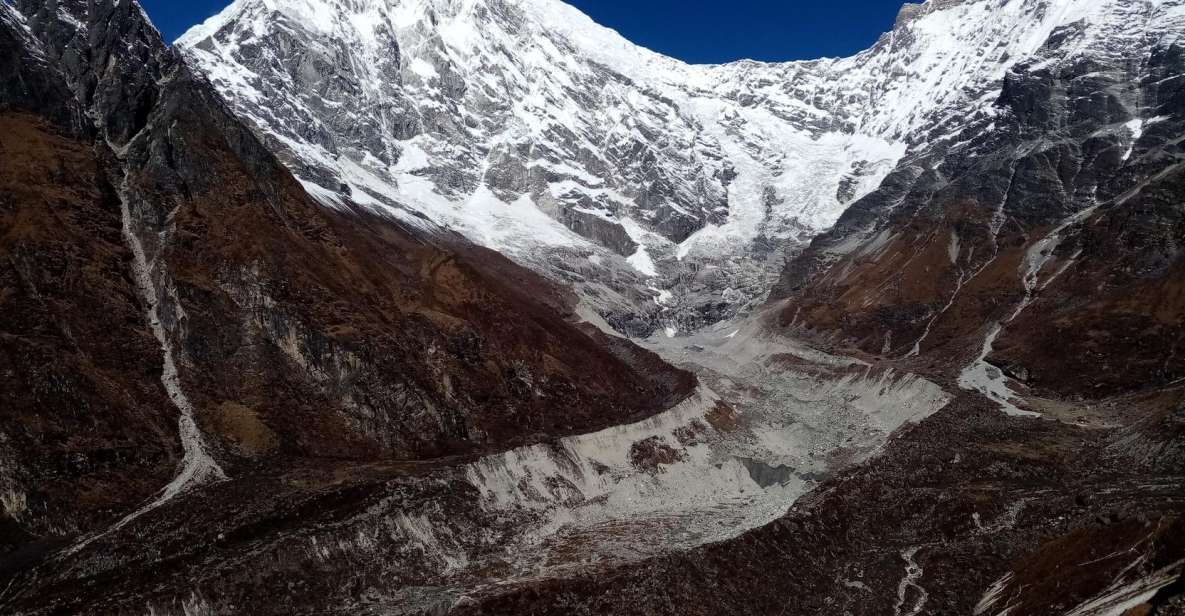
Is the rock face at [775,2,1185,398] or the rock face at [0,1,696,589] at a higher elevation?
the rock face at [0,1,696,589]

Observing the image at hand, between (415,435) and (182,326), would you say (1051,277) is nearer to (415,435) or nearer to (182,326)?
(415,435)

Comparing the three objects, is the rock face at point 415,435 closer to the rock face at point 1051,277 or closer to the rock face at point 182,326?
the rock face at point 182,326

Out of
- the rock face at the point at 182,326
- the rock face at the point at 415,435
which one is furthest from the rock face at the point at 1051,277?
the rock face at the point at 182,326

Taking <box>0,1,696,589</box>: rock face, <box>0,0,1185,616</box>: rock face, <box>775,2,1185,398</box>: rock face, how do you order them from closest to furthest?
<box>0,0,1185,616</box>: rock face, <box>0,1,696,589</box>: rock face, <box>775,2,1185,398</box>: rock face

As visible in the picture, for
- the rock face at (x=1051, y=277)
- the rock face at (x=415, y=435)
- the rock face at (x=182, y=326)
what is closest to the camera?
the rock face at (x=415, y=435)

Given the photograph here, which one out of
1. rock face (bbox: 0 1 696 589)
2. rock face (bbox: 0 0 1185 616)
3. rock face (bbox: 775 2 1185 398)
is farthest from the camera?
rock face (bbox: 775 2 1185 398)

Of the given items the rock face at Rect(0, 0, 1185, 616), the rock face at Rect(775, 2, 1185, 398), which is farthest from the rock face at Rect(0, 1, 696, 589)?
the rock face at Rect(775, 2, 1185, 398)

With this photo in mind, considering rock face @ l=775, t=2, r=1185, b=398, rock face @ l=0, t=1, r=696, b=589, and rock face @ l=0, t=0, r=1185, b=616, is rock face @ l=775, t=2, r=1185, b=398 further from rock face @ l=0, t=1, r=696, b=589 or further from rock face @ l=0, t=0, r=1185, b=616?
rock face @ l=0, t=1, r=696, b=589

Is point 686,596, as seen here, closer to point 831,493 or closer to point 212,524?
point 831,493
